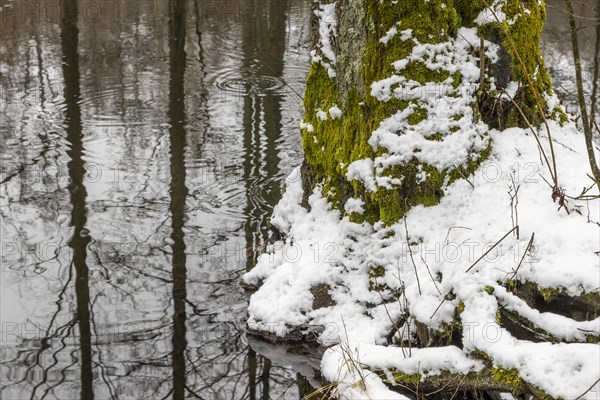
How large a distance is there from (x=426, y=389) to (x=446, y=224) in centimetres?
146

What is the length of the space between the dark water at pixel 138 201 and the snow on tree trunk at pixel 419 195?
0.67m

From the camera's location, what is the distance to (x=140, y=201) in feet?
29.1

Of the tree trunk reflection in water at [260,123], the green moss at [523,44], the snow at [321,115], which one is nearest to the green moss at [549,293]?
the green moss at [523,44]

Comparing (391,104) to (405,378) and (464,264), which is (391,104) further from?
(405,378)

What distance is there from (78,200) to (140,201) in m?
0.71

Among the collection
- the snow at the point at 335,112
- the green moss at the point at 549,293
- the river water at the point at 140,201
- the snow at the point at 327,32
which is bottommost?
the river water at the point at 140,201

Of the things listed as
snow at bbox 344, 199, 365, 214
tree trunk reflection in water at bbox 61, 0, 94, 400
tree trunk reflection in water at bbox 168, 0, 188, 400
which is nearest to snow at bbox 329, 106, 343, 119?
snow at bbox 344, 199, 365, 214

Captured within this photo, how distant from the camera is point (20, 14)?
17.8 m

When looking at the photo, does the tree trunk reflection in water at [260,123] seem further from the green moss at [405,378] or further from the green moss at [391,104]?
the green moss at [391,104]

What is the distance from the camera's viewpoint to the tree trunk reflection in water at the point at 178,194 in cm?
601

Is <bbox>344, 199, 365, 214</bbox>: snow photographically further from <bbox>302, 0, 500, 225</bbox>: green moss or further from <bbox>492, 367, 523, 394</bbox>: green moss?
<bbox>492, 367, 523, 394</bbox>: green moss

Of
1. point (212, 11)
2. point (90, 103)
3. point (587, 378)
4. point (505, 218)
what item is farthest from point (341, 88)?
point (212, 11)

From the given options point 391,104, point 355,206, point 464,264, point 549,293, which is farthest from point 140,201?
point 549,293

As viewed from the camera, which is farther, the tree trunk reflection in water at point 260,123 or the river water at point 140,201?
the tree trunk reflection in water at point 260,123
